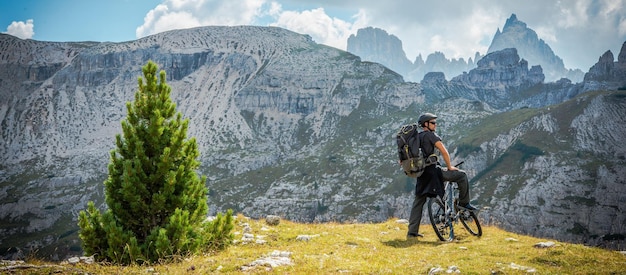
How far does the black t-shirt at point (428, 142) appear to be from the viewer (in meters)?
12.3

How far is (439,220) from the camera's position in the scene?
44.0ft

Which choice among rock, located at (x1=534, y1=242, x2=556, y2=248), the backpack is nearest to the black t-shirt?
the backpack

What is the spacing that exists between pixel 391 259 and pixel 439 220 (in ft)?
13.7

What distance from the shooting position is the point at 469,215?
1352cm

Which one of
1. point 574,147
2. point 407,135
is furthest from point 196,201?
point 574,147

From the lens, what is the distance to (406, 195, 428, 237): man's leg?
1297 centimetres

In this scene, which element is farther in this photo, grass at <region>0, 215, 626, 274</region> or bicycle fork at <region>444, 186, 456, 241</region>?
bicycle fork at <region>444, 186, 456, 241</region>

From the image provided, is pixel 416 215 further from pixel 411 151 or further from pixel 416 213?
pixel 411 151

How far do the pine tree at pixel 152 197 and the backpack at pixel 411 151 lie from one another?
20.8ft

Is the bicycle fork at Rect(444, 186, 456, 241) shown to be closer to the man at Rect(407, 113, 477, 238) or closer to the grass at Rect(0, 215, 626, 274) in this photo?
the man at Rect(407, 113, 477, 238)

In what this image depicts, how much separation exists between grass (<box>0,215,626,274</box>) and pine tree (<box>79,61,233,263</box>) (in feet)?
2.79

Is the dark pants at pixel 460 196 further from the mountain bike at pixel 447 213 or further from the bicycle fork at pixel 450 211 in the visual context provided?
the bicycle fork at pixel 450 211

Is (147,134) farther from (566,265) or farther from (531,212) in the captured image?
(531,212)

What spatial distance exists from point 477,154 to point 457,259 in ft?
671
